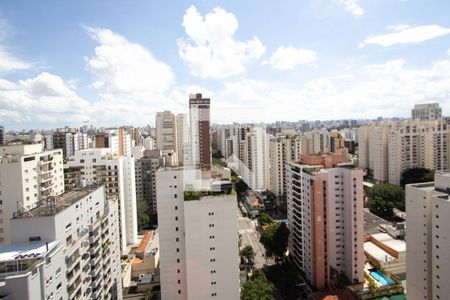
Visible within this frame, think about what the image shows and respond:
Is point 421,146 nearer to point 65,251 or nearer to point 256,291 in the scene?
point 256,291

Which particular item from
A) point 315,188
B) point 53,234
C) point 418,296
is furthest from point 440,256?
point 53,234

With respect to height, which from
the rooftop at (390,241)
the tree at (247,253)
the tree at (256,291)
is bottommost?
the tree at (247,253)

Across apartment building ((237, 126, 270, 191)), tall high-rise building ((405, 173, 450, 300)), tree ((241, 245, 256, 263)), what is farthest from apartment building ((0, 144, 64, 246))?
apartment building ((237, 126, 270, 191))

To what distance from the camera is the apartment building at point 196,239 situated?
586 cm

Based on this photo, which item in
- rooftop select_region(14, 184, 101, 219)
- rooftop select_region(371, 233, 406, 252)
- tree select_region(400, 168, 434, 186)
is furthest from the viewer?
tree select_region(400, 168, 434, 186)

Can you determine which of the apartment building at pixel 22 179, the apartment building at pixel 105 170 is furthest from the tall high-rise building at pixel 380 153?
the apartment building at pixel 22 179

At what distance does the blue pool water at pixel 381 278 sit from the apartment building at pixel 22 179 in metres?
8.99

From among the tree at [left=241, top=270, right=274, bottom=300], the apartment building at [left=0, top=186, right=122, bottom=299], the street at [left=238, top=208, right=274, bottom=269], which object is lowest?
the street at [left=238, top=208, right=274, bottom=269]

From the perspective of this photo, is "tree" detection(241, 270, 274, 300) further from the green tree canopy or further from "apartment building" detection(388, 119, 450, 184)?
"apartment building" detection(388, 119, 450, 184)

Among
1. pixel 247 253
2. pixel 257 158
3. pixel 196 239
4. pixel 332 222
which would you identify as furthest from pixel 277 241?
pixel 257 158

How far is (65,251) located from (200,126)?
1243 centimetres

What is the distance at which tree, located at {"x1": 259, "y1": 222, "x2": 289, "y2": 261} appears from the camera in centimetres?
946

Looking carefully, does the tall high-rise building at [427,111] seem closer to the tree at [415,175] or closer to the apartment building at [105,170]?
the tree at [415,175]

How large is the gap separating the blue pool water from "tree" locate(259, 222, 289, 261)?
2.60 metres
